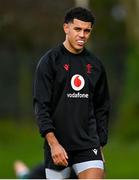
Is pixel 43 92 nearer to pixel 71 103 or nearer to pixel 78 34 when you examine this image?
pixel 71 103

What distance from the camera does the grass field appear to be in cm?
1848

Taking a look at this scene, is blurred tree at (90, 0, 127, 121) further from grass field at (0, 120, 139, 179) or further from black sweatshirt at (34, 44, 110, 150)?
black sweatshirt at (34, 44, 110, 150)

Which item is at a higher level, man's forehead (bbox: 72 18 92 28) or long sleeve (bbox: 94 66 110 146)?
man's forehead (bbox: 72 18 92 28)

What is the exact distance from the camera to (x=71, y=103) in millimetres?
9156

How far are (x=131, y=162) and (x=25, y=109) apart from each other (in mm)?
10082

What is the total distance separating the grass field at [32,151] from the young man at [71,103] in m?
7.81

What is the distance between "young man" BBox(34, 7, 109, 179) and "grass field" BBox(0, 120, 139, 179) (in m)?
7.81

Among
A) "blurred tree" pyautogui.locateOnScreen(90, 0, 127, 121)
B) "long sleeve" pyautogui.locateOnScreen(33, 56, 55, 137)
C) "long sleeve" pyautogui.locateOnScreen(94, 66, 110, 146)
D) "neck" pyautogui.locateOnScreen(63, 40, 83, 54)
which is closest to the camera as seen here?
"long sleeve" pyautogui.locateOnScreen(33, 56, 55, 137)

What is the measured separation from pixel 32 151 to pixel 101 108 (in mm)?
13337

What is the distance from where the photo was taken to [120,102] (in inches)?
1108

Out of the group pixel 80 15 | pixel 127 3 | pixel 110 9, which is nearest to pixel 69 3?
pixel 127 3

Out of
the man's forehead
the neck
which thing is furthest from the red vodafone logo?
the man's forehead

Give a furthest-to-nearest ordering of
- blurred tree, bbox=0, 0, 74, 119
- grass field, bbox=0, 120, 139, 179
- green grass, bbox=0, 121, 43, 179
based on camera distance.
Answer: blurred tree, bbox=0, 0, 74, 119, green grass, bbox=0, 121, 43, 179, grass field, bbox=0, 120, 139, 179

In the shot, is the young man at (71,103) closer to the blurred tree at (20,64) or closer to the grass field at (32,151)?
the grass field at (32,151)
